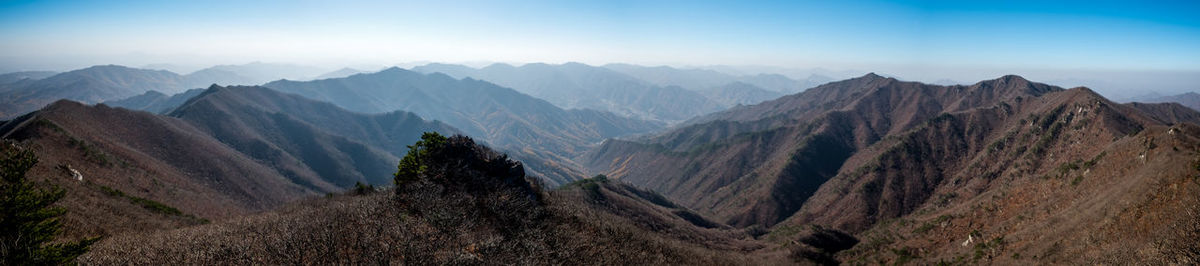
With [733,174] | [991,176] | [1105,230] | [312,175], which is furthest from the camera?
[733,174]

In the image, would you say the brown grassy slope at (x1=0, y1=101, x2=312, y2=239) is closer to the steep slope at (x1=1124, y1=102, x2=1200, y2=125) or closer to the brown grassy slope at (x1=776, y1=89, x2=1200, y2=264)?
the brown grassy slope at (x1=776, y1=89, x2=1200, y2=264)

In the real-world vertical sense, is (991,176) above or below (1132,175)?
below

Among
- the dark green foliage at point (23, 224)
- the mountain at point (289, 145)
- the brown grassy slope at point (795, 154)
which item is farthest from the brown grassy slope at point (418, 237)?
the mountain at point (289, 145)

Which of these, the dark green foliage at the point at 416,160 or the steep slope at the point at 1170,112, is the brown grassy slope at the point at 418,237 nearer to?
the dark green foliage at the point at 416,160

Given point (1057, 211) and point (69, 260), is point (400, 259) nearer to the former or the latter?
point (69, 260)

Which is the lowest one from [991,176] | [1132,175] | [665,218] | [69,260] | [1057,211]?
[665,218]

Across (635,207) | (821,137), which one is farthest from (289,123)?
(821,137)

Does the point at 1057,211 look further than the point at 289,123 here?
No

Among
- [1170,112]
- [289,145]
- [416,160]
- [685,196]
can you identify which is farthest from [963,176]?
[289,145]
